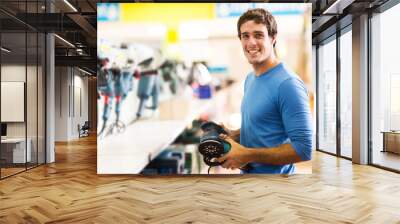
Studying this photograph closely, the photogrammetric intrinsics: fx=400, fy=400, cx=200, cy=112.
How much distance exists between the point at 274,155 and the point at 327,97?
5.37 meters

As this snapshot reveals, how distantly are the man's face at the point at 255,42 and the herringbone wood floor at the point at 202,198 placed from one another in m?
1.89

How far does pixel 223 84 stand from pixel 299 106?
3.97ft

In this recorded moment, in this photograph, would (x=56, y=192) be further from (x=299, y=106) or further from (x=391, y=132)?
(x=391, y=132)

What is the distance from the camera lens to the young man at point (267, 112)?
5.74m

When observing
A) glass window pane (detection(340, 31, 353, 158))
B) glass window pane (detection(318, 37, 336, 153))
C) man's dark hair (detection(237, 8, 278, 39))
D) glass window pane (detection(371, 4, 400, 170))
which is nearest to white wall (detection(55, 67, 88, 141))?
glass window pane (detection(318, 37, 336, 153))

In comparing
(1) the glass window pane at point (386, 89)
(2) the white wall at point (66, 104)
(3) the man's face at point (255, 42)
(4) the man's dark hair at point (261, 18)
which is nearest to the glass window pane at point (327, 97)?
(1) the glass window pane at point (386, 89)

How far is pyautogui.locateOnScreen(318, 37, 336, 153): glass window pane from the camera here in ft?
33.3

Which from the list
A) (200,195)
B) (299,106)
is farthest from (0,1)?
(299,106)

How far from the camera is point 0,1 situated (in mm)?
6180

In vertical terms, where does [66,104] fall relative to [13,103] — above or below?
above

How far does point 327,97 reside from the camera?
35.2 ft

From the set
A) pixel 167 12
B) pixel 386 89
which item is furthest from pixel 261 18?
pixel 386 89

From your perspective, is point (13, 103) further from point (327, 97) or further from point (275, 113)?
point (327, 97)

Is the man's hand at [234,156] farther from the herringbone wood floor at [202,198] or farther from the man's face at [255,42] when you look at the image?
the man's face at [255,42]
